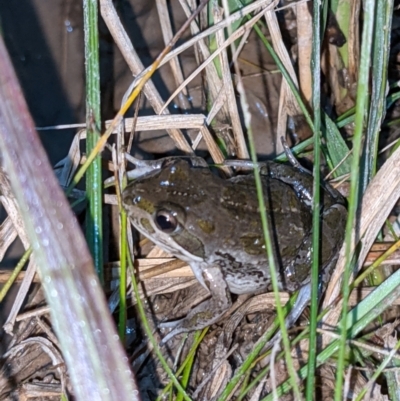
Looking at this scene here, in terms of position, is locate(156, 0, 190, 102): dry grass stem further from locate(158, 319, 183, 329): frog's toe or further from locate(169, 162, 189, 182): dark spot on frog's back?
locate(158, 319, 183, 329): frog's toe

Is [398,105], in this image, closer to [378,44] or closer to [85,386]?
[378,44]

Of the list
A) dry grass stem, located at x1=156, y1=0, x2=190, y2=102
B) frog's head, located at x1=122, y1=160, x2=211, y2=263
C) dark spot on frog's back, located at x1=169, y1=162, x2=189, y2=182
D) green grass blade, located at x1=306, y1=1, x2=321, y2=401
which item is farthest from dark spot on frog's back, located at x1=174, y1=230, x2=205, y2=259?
dry grass stem, located at x1=156, y1=0, x2=190, y2=102

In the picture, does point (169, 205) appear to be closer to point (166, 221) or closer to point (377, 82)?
point (166, 221)

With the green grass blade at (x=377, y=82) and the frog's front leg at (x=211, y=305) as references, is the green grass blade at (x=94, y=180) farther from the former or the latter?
the green grass blade at (x=377, y=82)

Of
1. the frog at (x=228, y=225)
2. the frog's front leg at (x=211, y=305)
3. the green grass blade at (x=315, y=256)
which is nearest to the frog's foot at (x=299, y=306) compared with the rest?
the frog at (x=228, y=225)

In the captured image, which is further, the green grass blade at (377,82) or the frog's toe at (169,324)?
the frog's toe at (169,324)

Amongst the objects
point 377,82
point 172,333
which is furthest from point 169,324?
point 377,82

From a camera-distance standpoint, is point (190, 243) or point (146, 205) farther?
point (190, 243)

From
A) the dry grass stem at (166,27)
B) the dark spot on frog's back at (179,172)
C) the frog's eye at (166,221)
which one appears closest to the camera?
the frog's eye at (166,221)
